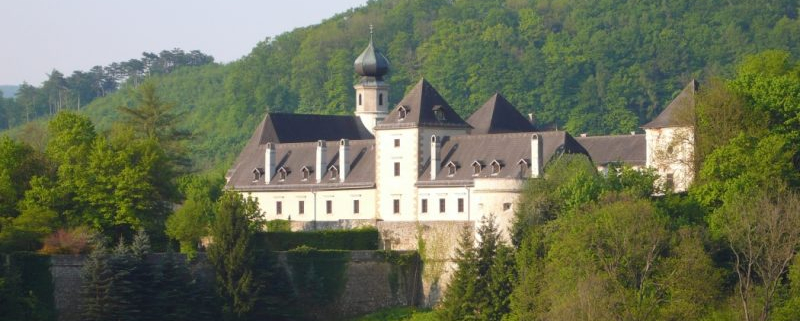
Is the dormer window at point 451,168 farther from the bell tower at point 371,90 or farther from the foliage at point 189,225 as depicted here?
the bell tower at point 371,90

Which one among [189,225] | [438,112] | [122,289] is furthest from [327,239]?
[122,289]

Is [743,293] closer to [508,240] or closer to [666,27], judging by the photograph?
[508,240]

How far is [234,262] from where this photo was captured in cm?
5809

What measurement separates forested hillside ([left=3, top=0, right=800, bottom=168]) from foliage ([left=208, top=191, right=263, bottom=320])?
212ft

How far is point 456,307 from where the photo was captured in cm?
5656

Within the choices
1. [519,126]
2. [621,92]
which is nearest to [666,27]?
[621,92]

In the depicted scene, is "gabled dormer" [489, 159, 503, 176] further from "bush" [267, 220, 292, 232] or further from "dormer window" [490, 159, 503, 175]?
"bush" [267, 220, 292, 232]

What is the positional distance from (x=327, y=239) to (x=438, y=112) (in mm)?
8607

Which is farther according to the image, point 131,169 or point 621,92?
point 621,92

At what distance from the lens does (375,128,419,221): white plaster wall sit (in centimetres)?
6838

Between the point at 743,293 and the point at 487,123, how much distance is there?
22.1 meters

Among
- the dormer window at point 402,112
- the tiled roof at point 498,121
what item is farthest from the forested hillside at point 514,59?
the dormer window at point 402,112

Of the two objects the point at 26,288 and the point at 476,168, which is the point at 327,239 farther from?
the point at 26,288

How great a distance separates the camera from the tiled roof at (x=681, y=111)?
204 ft
